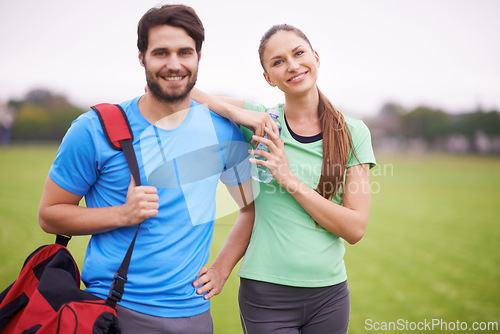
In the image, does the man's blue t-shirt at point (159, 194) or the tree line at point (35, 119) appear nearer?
the man's blue t-shirt at point (159, 194)

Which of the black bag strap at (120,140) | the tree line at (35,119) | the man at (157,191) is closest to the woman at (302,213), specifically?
the man at (157,191)

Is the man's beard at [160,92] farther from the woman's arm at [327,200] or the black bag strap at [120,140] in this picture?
the woman's arm at [327,200]

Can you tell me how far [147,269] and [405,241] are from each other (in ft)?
34.2

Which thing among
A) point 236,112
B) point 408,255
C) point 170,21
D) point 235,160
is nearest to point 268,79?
point 236,112

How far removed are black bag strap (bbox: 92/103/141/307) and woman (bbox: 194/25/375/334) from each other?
514 mm

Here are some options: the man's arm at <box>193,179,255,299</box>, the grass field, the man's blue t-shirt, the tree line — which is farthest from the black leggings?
the tree line

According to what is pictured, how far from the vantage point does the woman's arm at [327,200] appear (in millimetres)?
1952

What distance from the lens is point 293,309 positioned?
2.06 meters

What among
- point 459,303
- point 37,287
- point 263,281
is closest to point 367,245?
point 459,303

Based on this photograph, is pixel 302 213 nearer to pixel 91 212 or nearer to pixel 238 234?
pixel 238 234

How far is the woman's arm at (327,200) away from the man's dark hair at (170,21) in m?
0.57

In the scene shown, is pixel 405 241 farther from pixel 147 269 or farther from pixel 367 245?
pixel 147 269

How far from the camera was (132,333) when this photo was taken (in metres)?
1.80

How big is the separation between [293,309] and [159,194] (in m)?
0.85
